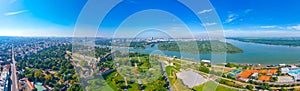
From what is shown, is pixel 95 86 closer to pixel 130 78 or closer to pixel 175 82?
pixel 130 78

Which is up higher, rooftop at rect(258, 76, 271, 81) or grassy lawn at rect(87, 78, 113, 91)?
grassy lawn at rect(87, 78, 113, 91)

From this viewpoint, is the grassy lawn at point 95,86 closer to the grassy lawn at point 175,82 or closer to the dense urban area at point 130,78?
the dense urban area at point 130,78

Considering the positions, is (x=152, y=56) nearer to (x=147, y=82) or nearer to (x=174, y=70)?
(x=174, y=70)

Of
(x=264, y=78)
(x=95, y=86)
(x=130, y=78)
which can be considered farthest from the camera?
(x=264, y=78)

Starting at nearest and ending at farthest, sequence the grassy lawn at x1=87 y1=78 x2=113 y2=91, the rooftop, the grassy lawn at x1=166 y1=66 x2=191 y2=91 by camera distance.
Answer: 1. the grassy lawn at x1=87 y1=78 x2=113 y2=91
2. the grassy lawn at x1=166 y1=66 x2=191 y2=91
3. the rooftop

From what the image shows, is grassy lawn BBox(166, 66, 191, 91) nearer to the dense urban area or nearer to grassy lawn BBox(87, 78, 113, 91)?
the dense urban area

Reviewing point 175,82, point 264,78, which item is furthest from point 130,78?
point 264,78

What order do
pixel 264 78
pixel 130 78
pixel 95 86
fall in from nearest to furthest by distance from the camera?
pixel 95 86, pixel 130 78, pixel 264 78

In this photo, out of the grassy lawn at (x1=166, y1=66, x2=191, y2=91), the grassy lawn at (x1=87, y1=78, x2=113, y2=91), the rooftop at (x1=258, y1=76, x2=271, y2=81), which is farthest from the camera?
the rooftop at (x1=258, y1=76, x2=271, y2=81)

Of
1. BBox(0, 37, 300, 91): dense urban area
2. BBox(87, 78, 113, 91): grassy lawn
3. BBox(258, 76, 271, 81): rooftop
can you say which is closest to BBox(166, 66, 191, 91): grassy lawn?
BBox(0, 37, 300, 91): dense urban area

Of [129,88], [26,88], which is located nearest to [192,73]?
[129,88]

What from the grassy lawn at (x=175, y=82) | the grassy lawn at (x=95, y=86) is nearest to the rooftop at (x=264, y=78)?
the grassy lawn at (x=175, y=82)
